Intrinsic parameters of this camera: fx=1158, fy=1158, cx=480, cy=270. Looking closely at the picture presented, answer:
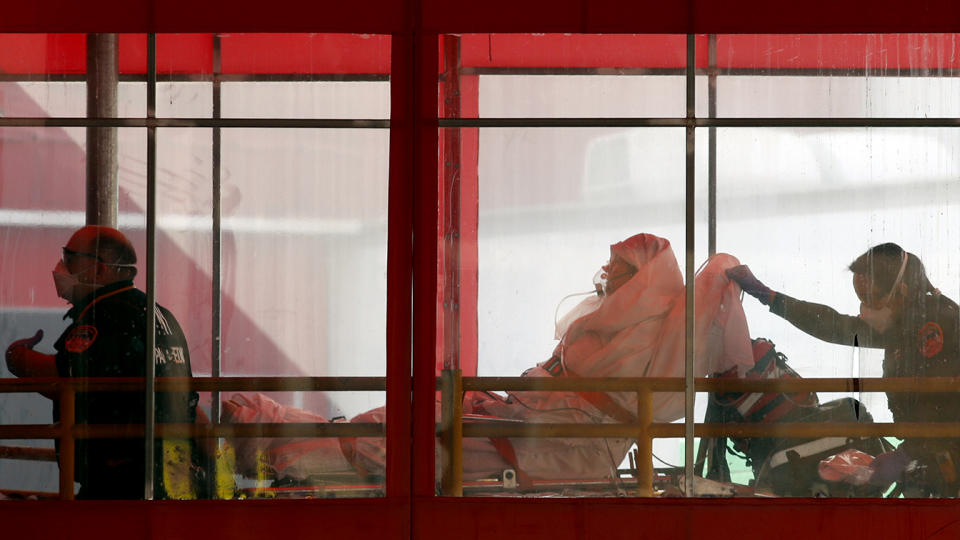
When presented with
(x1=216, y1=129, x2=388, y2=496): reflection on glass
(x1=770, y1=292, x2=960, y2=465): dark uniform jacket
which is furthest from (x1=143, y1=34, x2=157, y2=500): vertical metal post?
(x1=770, y1=292, x2=960, y2=465): dark uniform jacket

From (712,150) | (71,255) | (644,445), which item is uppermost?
(712,150)

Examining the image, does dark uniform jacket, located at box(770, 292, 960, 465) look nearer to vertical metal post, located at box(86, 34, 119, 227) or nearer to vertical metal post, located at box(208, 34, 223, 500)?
vertical metal post, located at box(208, 34, 223, 500)

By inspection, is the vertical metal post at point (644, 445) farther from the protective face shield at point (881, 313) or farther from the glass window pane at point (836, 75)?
the glass window pane at point (836, 75)

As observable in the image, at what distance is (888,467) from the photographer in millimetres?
5887

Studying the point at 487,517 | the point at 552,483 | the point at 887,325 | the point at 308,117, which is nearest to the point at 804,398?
the point at 887,325

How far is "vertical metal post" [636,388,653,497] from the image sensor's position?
19.2ft

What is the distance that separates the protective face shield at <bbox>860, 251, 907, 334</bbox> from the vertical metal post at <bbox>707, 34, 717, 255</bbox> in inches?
32.8

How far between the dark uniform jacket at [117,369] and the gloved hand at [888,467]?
11.4 feet

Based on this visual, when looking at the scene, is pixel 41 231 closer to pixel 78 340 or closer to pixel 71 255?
pixel 71 255

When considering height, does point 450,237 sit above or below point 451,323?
above

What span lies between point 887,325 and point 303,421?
3.02 meters

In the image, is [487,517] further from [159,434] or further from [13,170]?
[13,170]

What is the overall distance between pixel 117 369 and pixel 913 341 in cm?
406

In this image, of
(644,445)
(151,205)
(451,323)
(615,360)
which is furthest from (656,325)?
(151,205)
